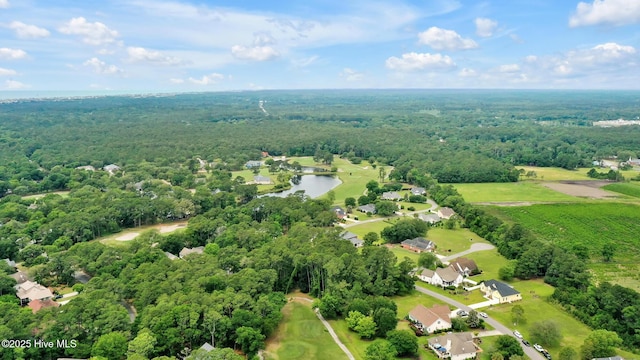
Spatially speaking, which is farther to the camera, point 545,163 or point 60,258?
point 545,163

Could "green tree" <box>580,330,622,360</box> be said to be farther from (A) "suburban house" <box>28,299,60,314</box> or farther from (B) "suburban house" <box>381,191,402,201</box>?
(B) "suburban house" <box>381,191,402,201</box>

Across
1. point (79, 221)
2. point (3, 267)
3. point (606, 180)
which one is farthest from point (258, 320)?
point (606, 180)

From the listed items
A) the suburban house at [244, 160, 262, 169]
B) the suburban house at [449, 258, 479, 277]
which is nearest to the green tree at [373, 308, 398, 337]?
the suburban house at [449, 258, 479, 277]

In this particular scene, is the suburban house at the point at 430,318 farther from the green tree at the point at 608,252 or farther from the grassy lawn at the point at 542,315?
the green tree at the point at 608,252

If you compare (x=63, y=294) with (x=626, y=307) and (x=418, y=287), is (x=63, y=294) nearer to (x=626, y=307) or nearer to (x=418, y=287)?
(x=418, y=287)

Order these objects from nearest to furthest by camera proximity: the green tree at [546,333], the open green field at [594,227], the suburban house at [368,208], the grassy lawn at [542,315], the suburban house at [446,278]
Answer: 1. the green tree at [546,333]
2. the grassy lawn at [542,315]
3. the suburban house at [446,278]
4. the open green field at [594,227]
5. the suburban house at [368,208]

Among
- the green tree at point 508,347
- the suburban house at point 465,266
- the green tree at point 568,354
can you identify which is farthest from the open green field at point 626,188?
the green tree at point 508,347

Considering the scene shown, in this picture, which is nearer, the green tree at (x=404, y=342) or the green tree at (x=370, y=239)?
the green tree at (x=404, y=342)
